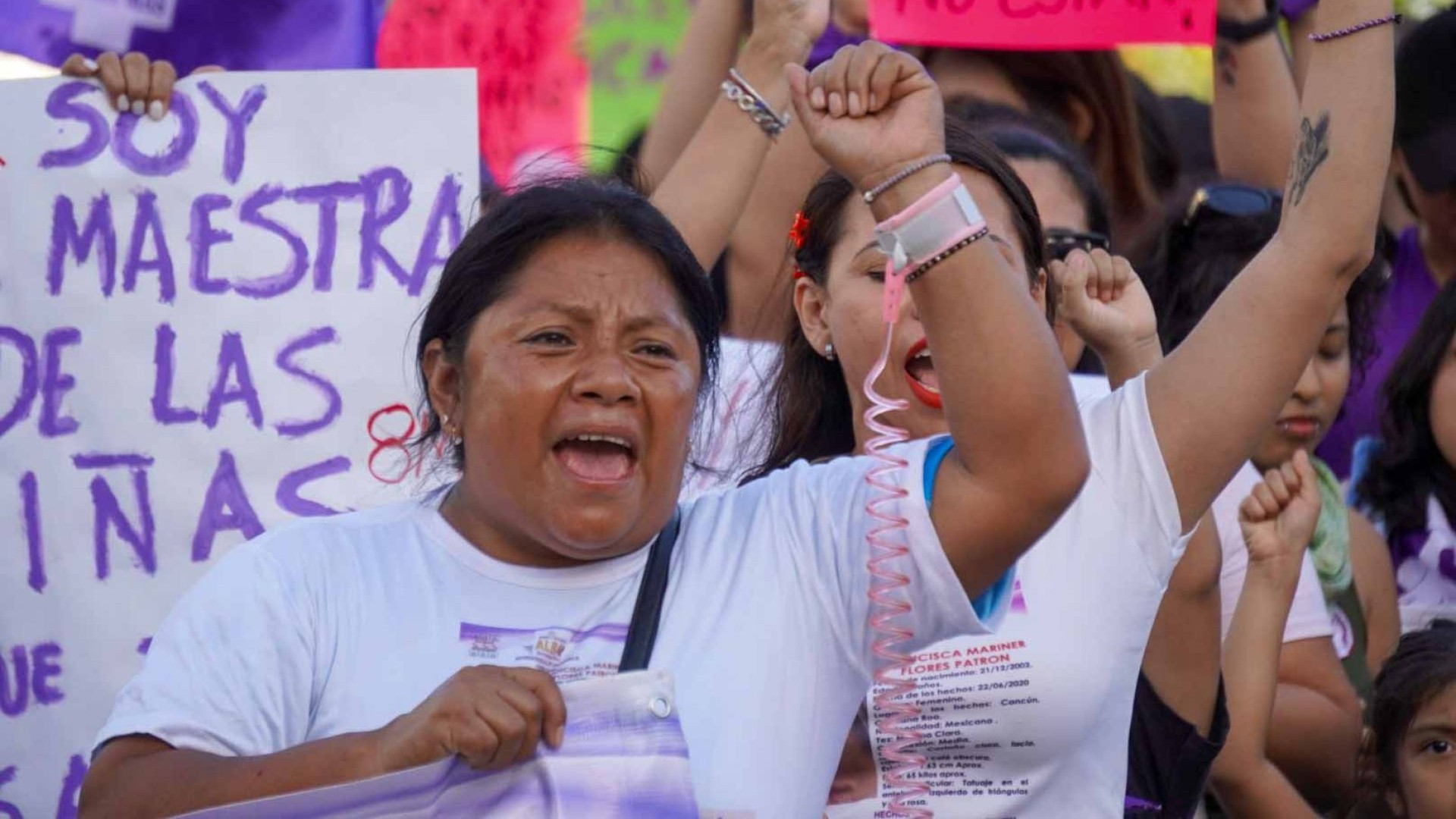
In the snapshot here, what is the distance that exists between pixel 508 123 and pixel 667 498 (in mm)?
2494

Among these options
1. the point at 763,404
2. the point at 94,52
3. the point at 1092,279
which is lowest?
the point at 763,404

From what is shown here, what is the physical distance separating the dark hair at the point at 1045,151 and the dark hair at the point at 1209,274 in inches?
20.8

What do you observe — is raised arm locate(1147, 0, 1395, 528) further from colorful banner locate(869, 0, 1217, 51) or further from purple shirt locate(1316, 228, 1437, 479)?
purple shirt locate(1316, 228, 1437, 479)

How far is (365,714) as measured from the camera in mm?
2016

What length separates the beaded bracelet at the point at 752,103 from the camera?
3.34 m

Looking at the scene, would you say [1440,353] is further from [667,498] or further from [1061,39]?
[667,498]

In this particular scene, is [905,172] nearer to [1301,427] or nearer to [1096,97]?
[1301,427]

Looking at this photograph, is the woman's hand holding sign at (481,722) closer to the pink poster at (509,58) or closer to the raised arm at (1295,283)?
the raised arm at (1295,283)

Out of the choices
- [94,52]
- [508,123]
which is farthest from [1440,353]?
[94,52]

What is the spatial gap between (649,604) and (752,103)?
1.44 m

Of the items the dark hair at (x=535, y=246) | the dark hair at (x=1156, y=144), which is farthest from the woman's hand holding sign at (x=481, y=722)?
the dark hair at (x=1156, y=144)

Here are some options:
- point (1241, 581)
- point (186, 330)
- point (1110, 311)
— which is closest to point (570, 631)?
point (1110, 311)

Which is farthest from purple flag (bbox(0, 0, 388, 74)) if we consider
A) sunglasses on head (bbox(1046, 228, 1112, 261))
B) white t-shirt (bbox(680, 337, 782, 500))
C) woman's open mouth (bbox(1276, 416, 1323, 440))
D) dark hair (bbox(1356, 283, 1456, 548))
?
dark hair (bbox(1356, 283, 1456, 548))

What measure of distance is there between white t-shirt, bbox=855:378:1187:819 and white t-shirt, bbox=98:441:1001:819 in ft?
0.80
